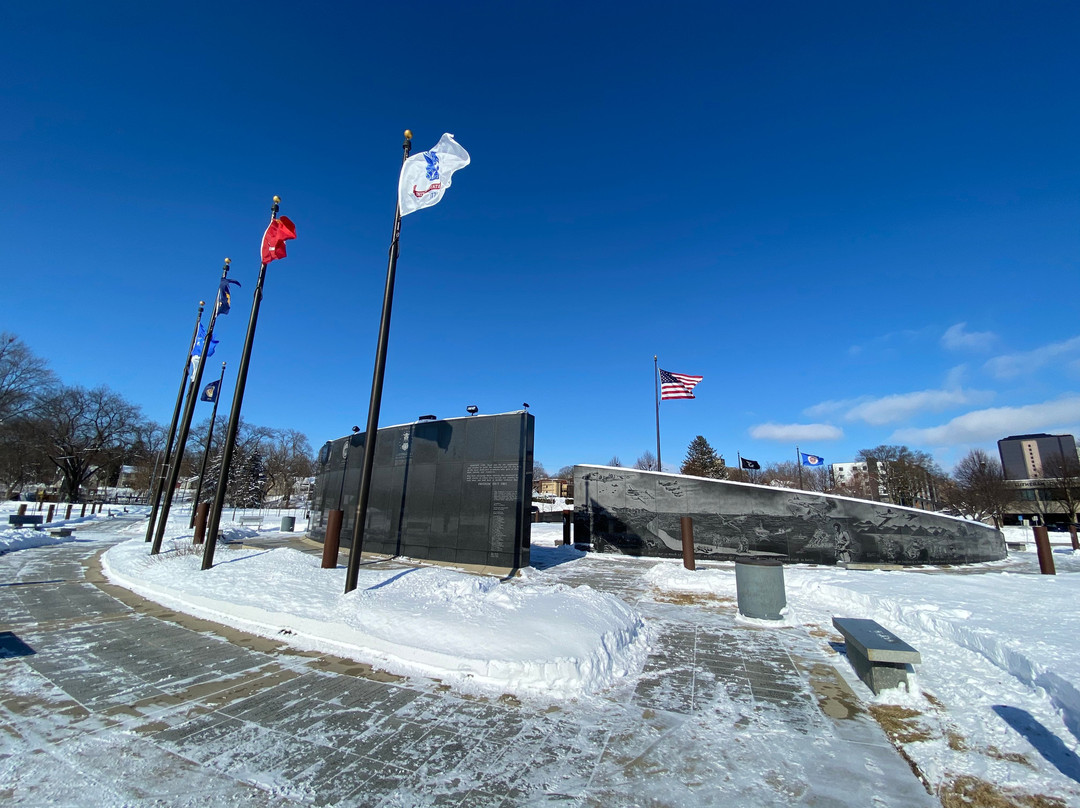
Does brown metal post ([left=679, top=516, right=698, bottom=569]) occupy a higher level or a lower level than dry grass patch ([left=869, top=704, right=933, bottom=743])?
higher

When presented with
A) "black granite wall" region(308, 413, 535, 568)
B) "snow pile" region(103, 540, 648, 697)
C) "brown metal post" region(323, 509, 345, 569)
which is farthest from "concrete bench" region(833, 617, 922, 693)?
"brown metal post" region(323, 509, 345, 569)

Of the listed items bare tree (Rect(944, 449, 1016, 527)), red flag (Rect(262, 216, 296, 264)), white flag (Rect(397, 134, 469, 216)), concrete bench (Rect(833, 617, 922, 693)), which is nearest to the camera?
concrete bench (Rect(833, 617, 922, 693))

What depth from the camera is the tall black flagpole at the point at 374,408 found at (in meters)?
7.44

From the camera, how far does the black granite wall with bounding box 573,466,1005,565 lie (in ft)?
51.2

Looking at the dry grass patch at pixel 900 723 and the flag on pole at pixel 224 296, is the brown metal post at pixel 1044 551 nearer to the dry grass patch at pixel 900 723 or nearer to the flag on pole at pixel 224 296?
the dry grass patch at pixel 900 723

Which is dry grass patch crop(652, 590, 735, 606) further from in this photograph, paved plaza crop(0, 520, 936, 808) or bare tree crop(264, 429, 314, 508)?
bare tree crop(264, 429, 314, 508)

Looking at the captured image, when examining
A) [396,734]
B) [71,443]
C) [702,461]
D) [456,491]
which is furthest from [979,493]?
[71,443]

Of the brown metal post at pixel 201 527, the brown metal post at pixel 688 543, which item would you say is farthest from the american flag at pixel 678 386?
the brown metal post at pixel 201 527

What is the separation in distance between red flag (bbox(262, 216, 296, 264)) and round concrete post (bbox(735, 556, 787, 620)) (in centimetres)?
1211

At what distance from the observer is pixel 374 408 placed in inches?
313

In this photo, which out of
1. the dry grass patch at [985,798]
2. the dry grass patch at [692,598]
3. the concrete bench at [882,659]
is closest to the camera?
the dry grass patch at [985,798]

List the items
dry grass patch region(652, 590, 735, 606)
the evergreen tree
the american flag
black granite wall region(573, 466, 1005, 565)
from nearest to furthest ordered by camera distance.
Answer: dry grass patch region(652, 590, 735, 606) < black granite wall region(573, 466, 1005, 565) < the american flag < the evergreen tree

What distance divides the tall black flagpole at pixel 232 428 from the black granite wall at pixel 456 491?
4.07 m

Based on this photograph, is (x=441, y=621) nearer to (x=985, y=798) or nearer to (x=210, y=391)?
(x=985, y=798)
